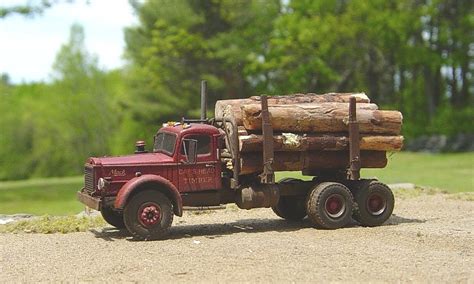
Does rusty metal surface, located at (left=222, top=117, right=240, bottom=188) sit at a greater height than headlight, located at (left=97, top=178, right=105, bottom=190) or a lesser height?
greater

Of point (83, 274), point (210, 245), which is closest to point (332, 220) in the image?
point (210, 245)

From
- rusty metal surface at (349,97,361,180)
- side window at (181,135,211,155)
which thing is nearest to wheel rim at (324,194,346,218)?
rusty metal surface at (349,97,361,180)

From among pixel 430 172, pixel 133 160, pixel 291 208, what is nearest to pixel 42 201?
pixel 291 208

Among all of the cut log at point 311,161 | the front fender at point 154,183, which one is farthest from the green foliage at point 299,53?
the front fender at point 154,183

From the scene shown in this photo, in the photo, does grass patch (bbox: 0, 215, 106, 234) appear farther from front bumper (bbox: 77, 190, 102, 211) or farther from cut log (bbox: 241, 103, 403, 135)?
cut log (bbox: 241, 103, 403, 135)

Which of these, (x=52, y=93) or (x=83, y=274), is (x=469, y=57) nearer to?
(x=52, y=93)

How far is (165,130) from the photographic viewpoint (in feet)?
49.5

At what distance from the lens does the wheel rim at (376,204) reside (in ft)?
51.3

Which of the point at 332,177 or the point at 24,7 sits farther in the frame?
the point at 24,7

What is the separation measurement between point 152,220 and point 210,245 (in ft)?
4.18

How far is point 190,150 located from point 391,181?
44.1ft

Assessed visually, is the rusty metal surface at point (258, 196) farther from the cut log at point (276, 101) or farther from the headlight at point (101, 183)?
the headlight at point (101, 183)

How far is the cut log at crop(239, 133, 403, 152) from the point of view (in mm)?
14547

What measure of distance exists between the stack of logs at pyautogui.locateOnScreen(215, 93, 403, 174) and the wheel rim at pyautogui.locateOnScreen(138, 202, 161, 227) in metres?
1.86
